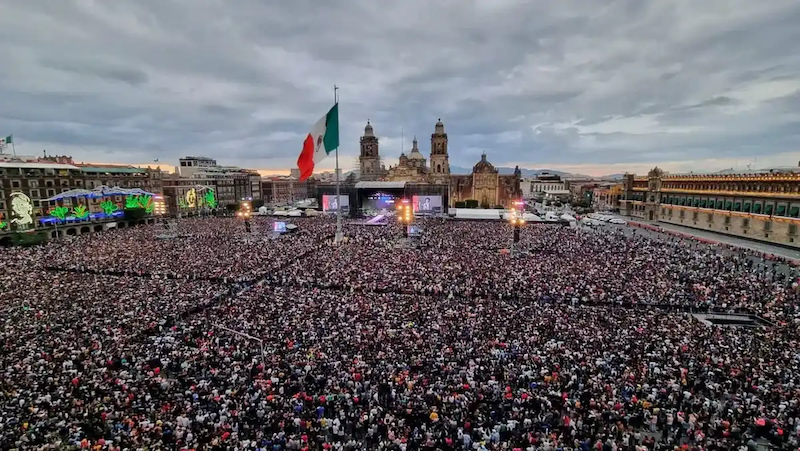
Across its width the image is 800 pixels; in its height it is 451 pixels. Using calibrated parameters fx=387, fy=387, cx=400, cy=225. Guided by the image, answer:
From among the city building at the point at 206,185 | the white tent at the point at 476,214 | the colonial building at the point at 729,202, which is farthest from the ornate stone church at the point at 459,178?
the city building at the point at 206,185

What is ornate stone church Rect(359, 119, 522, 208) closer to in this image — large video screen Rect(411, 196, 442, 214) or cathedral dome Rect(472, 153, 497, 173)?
cathedral dome Rect(472, 153, 497, 173)

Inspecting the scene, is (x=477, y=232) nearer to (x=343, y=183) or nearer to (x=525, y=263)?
(x=525, y=263)

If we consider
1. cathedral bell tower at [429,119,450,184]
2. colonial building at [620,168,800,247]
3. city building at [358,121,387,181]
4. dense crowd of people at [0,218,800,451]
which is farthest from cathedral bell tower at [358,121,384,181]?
dense crowd of people at [0,218,800,451]

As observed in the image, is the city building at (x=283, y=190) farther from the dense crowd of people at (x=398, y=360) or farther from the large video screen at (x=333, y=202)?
the dense crowd of people at (x=398, y=360)

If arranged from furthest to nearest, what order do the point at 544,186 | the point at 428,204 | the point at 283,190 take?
1. the point at 544,186
2. the point at 283,190
3. the point at 428,204

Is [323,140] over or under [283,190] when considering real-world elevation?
over

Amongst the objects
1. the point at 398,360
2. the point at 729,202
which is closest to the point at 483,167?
the point at 729,202

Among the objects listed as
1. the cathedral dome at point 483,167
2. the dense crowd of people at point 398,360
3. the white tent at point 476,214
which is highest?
the cathedral dome at point 483,167

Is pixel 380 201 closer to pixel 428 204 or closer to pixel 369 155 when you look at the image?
pixel 428 204
